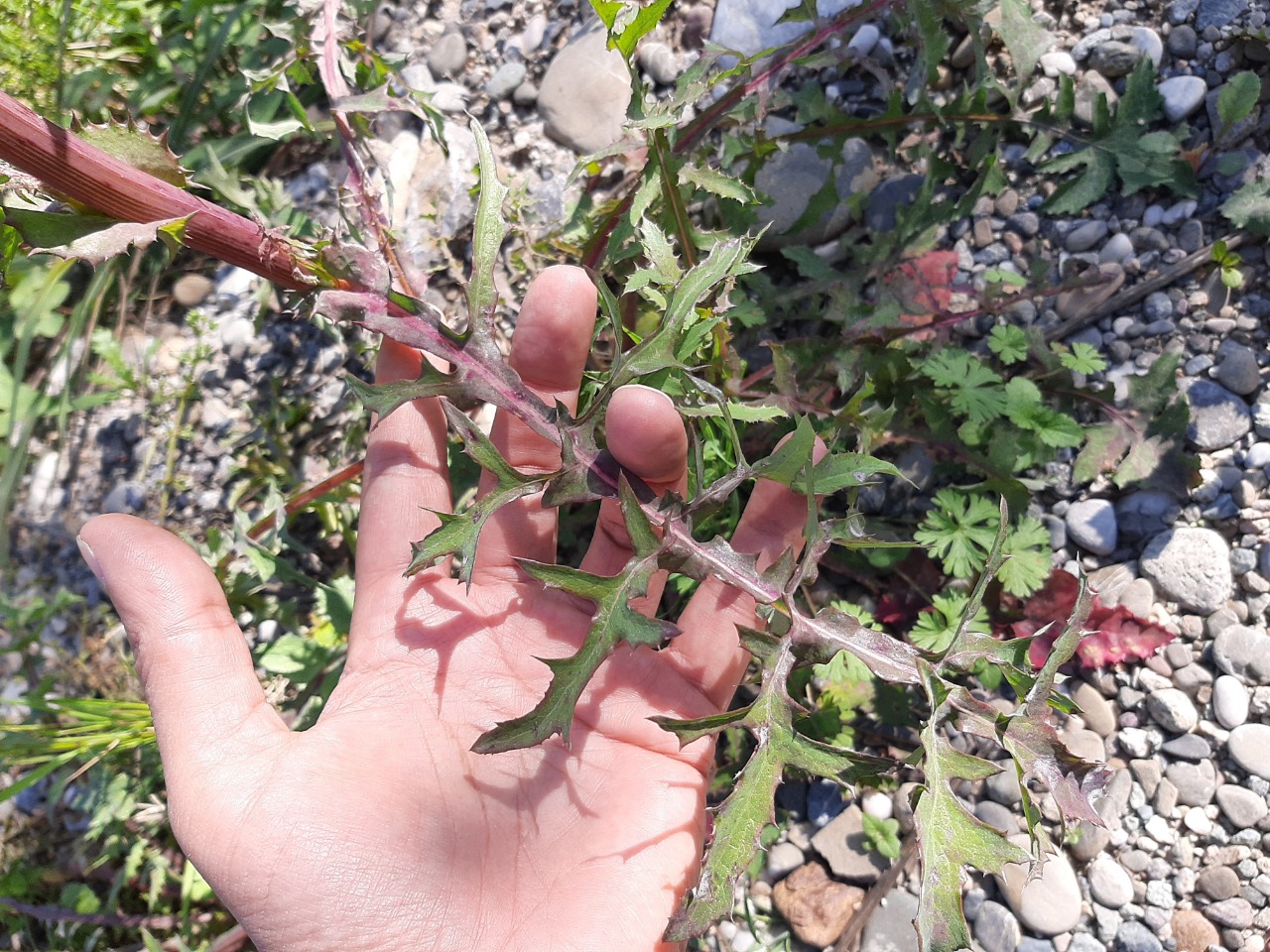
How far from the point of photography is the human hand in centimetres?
194

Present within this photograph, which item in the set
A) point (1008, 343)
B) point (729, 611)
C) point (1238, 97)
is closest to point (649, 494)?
point (729, 611)

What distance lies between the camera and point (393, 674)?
2.19 metres

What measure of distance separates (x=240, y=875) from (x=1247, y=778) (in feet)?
9.03

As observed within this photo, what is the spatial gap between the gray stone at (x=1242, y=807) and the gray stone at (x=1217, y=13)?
2462 millimetres

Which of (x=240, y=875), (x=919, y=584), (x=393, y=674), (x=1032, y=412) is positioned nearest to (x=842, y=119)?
(x=1032, y=412)

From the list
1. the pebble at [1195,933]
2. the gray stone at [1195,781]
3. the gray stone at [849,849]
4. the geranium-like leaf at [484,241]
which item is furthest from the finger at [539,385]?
the pebble at [1195,933]

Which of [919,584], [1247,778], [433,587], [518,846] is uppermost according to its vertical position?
[433,587]

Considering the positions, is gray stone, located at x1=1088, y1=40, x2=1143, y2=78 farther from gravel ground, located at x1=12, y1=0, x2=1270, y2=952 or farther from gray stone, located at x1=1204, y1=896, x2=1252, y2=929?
gray stone, located at x1=1204, y1=896, x2=1252, y2=929

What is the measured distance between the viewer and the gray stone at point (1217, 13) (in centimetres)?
281

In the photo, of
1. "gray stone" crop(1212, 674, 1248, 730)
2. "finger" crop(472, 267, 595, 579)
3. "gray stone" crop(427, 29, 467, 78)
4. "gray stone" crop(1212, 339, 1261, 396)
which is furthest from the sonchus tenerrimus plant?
"gray stone" crop(1212, 339, 1261, 396)

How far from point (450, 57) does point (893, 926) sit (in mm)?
3612

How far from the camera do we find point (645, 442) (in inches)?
81.2

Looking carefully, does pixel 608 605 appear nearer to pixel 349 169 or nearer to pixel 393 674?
pixel 393 674

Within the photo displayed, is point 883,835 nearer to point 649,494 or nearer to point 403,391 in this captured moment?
point 649,494
